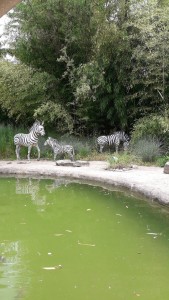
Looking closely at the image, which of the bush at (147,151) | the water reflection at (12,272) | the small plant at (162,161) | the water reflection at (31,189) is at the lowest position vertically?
the water reflection at (12,272)

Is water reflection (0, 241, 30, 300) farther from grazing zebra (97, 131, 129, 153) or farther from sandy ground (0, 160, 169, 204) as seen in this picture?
grazing zebra (97, 131, 129, 153)

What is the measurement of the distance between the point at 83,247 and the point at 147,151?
7.36m

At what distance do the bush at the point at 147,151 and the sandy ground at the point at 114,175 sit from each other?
3.88 feet

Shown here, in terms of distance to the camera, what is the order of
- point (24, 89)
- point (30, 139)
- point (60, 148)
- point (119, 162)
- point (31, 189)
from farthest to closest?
point (24, 89) → point (30, 139) → point (60, 148) → point (119, 162) → point (31, 189)

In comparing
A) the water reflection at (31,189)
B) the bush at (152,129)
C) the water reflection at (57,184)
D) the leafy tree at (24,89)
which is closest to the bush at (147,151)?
the bush at (152,129)

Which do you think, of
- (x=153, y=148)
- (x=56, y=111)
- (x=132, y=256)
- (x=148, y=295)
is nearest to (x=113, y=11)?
(x=56, y=111)

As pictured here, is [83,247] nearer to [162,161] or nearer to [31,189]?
[31,189]

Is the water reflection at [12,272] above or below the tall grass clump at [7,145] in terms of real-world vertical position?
below

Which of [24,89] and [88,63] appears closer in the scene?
[88,63]

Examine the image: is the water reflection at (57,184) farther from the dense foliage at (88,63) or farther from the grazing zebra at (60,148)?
the dense foliage at (88,63)

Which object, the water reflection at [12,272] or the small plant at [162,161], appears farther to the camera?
the small plant at [162,161]

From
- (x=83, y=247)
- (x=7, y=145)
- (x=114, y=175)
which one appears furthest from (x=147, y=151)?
(x=83, y=247)

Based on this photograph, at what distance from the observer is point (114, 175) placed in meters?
9.33

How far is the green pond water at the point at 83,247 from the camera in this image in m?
3.93
